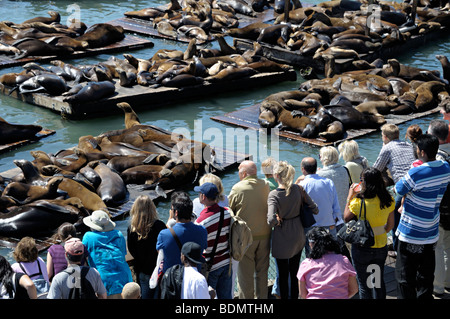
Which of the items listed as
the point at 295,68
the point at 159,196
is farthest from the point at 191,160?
the point at 295,68

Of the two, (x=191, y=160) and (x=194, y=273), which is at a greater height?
(x=194, y=273)

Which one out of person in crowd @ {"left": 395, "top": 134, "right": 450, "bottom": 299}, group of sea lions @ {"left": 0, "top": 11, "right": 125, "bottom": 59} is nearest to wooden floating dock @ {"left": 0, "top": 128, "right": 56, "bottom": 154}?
group of sea lions @ {"left": 0, "top": 11, "right": 125, "bottom": 59}

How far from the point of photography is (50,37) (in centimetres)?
1762

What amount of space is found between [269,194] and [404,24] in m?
17.1

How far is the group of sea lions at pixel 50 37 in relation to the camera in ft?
55.6

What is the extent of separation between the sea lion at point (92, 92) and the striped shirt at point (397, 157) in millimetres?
7986

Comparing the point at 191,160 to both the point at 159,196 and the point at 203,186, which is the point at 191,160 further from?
the point at 203,186

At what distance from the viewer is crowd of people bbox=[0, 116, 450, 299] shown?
4637mm

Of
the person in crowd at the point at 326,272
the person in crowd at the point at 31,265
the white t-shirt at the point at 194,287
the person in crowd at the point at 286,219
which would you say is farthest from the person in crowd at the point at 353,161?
the person in crowd at the point at 31,265

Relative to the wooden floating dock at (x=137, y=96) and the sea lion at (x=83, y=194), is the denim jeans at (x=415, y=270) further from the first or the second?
the wooden floating dock at (x=137, y=96)

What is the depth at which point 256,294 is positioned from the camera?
19.8ft

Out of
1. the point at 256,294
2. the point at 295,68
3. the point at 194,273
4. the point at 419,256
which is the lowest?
the point at 295,68

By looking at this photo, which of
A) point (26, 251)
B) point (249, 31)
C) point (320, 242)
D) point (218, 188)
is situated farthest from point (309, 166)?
point (249, 31)

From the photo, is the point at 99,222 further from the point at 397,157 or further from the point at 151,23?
the point at 151,23
